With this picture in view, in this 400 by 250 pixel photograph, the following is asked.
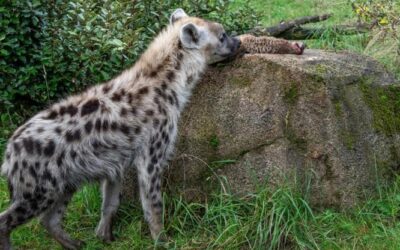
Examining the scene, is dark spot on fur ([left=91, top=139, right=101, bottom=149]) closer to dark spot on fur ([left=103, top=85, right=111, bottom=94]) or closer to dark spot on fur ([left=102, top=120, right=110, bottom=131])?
dark spot on fur ([left=102, top=120, right=110, bottom=131])

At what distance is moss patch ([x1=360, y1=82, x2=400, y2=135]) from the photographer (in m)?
4.97

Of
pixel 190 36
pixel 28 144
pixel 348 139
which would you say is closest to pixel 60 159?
pixel 28 144

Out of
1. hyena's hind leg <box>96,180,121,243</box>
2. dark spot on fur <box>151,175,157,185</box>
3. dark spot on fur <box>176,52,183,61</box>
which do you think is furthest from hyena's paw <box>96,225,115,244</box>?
dark spot on fur <box>176,52,183,61</box>

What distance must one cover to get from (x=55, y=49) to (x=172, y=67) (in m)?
1.41

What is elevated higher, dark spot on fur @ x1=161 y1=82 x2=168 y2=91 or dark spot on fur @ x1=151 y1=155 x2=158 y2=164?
dark spot on fur @ x1=161 y1=82 x2=168 y2=91

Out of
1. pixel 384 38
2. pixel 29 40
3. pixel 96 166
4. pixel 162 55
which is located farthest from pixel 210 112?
pixel 384 38

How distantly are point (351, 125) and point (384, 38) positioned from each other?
2.30m

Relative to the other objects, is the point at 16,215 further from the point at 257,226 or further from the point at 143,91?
the point at 257,226

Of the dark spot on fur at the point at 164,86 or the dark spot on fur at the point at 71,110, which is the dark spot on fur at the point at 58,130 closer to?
the dark spot on fur at the point at 71,110

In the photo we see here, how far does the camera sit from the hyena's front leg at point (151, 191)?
15.5 ft

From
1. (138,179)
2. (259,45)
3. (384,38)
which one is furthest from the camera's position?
(384,38)

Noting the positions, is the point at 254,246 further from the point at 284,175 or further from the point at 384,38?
the point at 384,38

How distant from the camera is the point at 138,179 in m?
4.79

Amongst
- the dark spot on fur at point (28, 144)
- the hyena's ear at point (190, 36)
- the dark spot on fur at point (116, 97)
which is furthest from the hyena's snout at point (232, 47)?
the dark spot on fur at point (28, 144)
